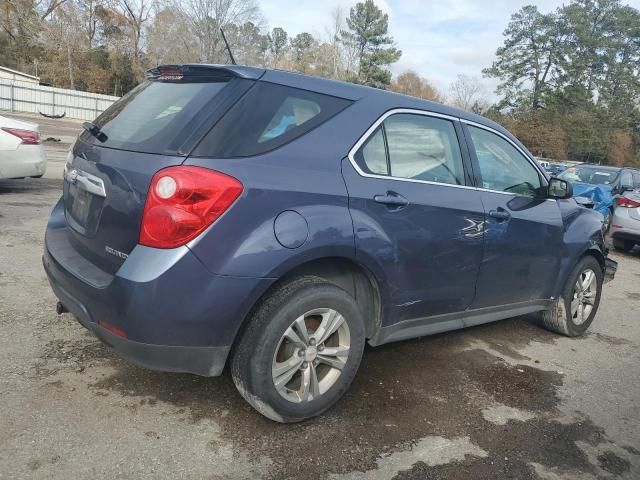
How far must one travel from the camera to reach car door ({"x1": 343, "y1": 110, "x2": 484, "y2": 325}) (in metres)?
2.94

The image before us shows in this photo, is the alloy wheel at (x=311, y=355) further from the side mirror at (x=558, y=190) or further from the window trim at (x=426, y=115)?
the side mirror at (x=558, y=190)

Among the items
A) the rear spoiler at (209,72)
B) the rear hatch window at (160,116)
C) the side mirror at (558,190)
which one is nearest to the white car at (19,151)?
the rear hatch window at (160,116)

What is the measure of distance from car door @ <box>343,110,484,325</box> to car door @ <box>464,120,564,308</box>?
15 centimetres

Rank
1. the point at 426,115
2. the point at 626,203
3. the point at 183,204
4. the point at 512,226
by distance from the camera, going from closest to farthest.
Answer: the point at 183,204, the point at 426,115, the point at 512,226, the point at 626,203

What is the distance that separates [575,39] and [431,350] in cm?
5398

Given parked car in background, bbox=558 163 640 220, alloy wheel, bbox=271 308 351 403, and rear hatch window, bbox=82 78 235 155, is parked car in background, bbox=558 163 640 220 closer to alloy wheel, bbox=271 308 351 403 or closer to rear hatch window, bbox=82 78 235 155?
alloy wheel, bbox=271 308 351 403

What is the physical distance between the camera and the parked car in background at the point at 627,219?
9500 millimetres

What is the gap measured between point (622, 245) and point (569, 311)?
701 centimetres

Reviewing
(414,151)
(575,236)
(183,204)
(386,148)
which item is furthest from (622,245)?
(183,204)

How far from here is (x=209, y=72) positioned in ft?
9.39

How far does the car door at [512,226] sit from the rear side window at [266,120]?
1304 millimetres

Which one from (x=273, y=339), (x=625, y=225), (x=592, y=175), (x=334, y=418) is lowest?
(x=334, y=418)

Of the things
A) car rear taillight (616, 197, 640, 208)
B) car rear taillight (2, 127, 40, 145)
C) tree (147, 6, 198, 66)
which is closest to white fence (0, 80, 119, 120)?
tree (147, 6, 198, 66)

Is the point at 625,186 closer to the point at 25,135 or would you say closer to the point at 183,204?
the point at 25,135
